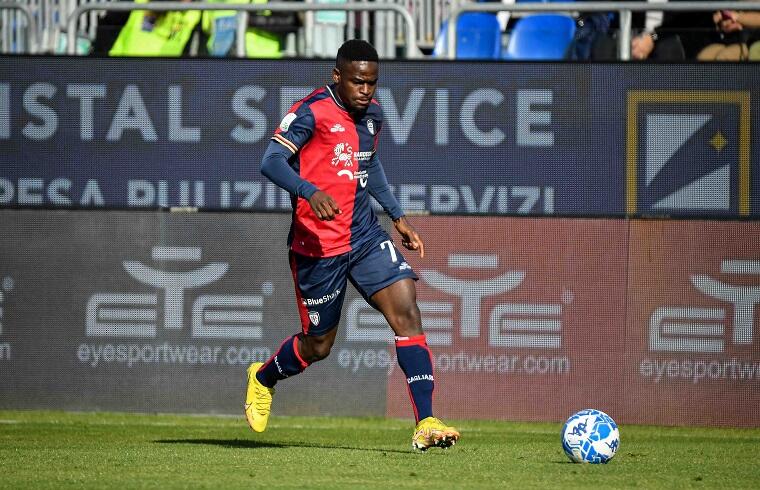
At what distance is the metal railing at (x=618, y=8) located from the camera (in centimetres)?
1179

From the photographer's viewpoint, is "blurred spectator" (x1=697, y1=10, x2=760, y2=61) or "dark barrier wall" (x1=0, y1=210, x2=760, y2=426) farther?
"blurred spectator" (x1=697, y1=10, x2=760, y2=61)

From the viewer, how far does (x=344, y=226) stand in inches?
326

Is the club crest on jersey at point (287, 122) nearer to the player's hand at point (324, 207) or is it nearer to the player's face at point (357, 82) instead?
the player's face at point (357, 82)

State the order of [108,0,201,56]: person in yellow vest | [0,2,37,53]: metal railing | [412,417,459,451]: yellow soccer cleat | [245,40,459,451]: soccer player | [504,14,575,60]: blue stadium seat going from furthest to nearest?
1. [108,0,201,56]: person in yellow vest
2. [504,14,575,60]: blue stadium seat
3. [0,2,37,53]: metal railing
4. [245,40,459,451]: soccer player
5. [412,417,459,451]: yellow soccer cleat

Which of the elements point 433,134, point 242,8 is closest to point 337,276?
point 433,134

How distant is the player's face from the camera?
7945 mm

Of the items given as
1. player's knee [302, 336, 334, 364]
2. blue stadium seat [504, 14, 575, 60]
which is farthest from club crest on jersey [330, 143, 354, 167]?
blue stadium seat [504, 14, 575, 60]

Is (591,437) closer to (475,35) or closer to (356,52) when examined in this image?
(356,52)

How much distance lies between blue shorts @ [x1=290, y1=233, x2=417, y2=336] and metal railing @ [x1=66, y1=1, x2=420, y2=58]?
4055 mm

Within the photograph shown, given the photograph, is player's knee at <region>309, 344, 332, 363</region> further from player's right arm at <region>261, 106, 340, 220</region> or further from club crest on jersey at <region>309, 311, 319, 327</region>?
player's right arm at <region>261, 106, 340, 220</region>

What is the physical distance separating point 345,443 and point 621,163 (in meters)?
4.09

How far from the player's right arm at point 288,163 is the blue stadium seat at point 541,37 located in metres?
4.87

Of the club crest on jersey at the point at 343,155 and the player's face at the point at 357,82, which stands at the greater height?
the player's face at the point at 357,82

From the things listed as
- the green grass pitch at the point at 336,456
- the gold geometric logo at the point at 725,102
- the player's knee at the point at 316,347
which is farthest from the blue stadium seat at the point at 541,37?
the player's knee at the point at 316,347
